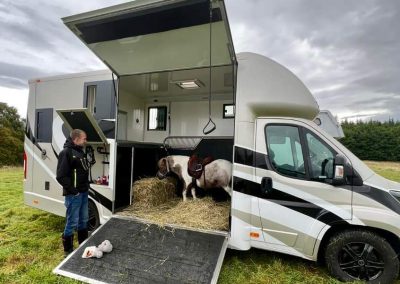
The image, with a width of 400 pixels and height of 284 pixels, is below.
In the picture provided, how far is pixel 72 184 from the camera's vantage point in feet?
10.7

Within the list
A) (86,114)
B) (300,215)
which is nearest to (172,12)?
(86,114)

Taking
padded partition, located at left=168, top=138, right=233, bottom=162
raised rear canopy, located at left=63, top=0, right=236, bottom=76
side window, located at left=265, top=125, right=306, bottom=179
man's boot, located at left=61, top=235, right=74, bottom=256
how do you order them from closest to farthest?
1. raised rear canopy, located at left=63, top=0, right=236, bottom=76
2. side window, located at left=265, top=125, right=306, bottom=179
3. man's boot, located at left=61, top=235, right=74, bottom=256
4. padded partition, located at left=168, top=138, right=233, bottom=162

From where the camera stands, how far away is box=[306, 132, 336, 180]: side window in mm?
2879

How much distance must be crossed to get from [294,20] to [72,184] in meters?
5.87

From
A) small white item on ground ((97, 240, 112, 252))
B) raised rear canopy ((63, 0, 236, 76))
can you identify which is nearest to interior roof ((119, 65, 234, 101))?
raised rear canopy ((63, 0, 236, 76))

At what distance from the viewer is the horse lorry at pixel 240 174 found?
2693 millimetres

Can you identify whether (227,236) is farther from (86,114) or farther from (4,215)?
(4,215)

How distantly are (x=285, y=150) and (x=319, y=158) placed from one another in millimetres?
418

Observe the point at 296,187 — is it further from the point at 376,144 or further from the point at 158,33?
the point at 376,144

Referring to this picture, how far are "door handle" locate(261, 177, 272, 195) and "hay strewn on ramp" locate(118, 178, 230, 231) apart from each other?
2.84ft

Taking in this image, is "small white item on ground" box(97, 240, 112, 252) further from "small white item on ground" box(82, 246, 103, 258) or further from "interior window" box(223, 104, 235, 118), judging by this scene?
"interior window" box(223, 104, 235, 118)

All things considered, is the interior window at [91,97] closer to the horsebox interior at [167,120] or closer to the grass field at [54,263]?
the horsebox interior at [167,120]

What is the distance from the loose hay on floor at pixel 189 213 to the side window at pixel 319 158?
1474 mm

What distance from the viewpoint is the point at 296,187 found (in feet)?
9.68
